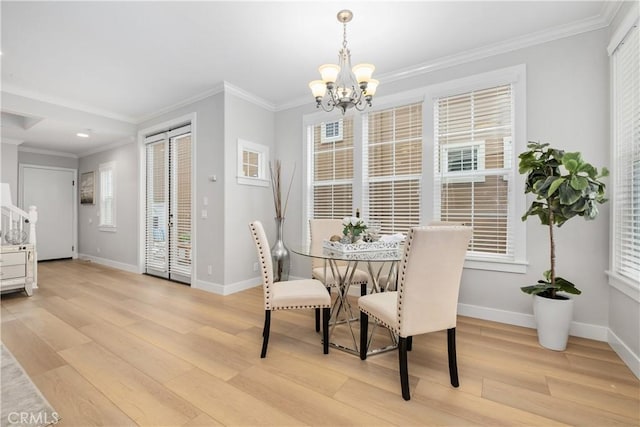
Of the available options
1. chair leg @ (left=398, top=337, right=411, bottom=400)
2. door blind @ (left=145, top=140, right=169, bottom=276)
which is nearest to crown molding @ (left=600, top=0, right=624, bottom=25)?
chair leg @ (left=398, top=337, right=411, bottom=400)

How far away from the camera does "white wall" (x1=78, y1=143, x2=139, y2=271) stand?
5285 millimetres

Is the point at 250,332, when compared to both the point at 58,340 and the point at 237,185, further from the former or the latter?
the point at 237,185

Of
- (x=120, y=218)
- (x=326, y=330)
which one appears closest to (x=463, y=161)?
(x=326, y=330)

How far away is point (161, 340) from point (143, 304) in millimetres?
1213

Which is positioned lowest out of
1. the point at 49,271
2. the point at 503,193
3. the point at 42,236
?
the point at 49,271

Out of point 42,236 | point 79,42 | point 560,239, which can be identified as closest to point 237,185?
point 79,42

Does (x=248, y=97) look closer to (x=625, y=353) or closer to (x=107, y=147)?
(x=107, y=147)

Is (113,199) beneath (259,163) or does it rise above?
beneath

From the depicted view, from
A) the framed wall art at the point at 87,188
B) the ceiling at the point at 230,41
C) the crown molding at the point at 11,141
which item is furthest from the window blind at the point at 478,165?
the crown molding at the point at 11,141

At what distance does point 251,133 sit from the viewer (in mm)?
4207

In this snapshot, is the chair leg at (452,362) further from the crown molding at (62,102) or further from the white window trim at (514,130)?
the crown molding at (62,102)

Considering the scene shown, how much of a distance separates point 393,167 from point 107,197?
6000 mm

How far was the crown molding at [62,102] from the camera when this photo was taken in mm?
3795

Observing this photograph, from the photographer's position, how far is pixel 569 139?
102 inches
